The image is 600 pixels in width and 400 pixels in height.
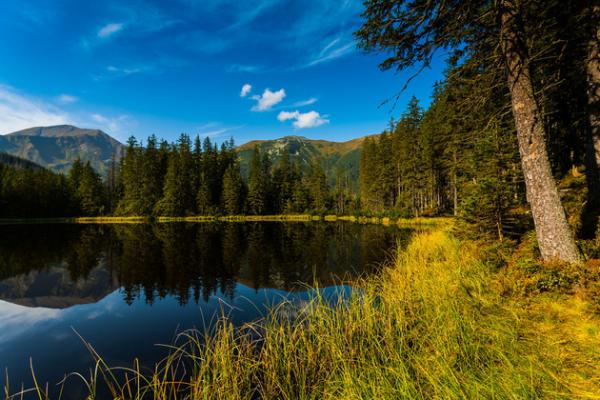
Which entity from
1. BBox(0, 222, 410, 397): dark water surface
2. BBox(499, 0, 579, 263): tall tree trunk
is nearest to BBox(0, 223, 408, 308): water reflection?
BBox(0, 222, 410, 397): dark water surface

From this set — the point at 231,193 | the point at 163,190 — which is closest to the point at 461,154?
the point at 231,193

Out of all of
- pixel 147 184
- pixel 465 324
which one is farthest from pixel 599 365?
pixel 147 184

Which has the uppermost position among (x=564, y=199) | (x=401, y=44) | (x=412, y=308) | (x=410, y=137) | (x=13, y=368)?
(x=410, y=137)

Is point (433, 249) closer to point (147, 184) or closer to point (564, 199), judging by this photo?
point (564, 199)

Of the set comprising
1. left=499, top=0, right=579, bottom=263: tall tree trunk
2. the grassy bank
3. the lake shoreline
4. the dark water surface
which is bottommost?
the dark water surface

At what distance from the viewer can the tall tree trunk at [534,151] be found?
606 cm

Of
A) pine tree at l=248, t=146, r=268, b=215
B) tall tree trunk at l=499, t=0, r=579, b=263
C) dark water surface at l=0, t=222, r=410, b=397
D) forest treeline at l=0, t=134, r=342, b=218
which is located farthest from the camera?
pine tree at l=248, t=146, r=268, b=215

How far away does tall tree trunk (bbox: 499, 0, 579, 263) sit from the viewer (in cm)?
606

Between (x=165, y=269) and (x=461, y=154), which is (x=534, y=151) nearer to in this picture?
(x=165, y=269)

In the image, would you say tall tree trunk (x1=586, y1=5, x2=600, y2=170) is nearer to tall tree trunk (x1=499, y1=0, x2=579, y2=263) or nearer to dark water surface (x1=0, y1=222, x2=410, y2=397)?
tall tree trunk (x1=499, y1=0, x2=579, y2=263)

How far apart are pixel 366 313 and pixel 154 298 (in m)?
8.76

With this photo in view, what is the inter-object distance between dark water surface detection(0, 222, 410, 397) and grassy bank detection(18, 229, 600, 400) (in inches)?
56.5

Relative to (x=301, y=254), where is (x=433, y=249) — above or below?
above

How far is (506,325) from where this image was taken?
438 centimetres
